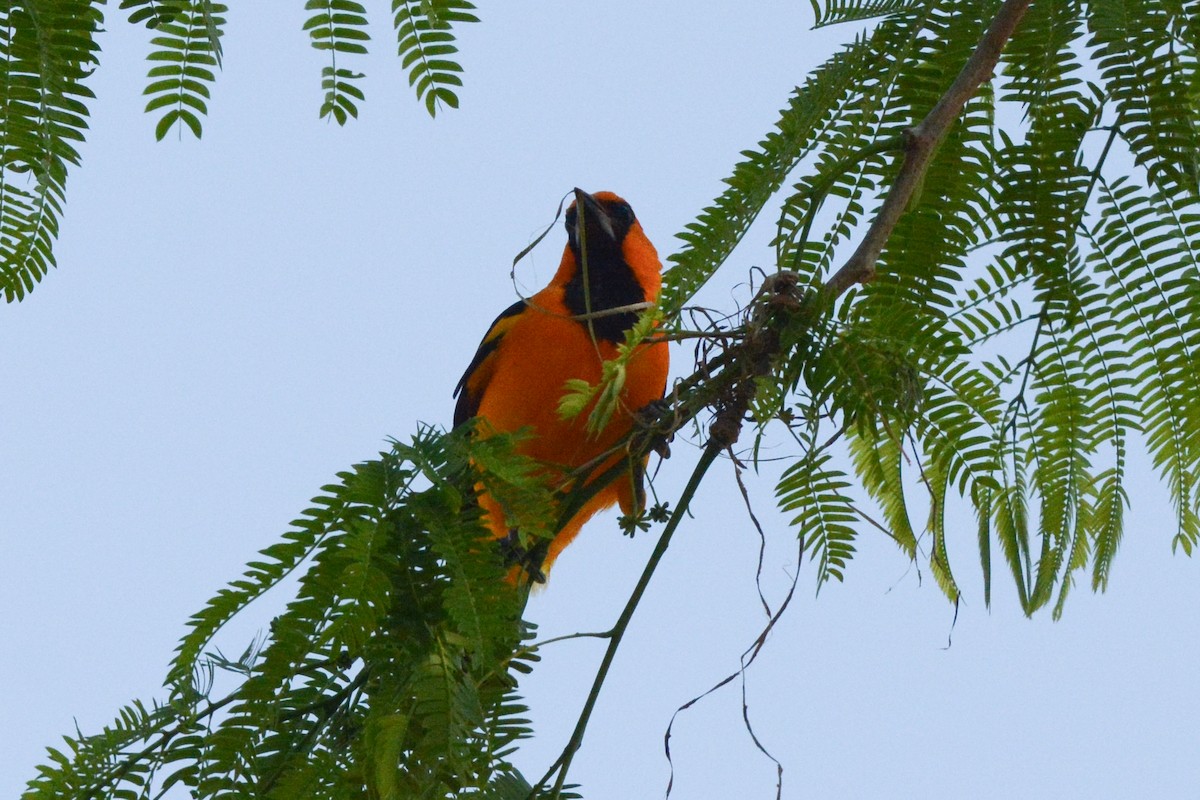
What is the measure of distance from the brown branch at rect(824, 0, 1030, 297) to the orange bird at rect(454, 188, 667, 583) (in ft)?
4.64

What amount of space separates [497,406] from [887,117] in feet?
6.66

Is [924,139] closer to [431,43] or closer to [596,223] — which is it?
[431,43]

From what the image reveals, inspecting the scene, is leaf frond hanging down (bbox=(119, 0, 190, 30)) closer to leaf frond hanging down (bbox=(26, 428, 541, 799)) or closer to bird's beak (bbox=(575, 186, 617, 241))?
leaf frond hanging down (bbox=(26, 428, 541, 799))

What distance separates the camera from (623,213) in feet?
15.1

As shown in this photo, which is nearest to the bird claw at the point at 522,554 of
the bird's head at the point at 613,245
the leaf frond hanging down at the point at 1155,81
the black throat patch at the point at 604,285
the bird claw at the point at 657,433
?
the bird claw at the point at 657,433

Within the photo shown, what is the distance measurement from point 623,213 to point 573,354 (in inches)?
38.3

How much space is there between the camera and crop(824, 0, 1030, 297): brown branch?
5.92 feet

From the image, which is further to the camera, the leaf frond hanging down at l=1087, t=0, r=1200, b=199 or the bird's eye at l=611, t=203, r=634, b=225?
the bird's eye at l=611, t=203, r=634, b=225

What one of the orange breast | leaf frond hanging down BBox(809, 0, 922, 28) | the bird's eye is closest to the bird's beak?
the bird's eye

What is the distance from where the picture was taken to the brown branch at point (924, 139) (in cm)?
180

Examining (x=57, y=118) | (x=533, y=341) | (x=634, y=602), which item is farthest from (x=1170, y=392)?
(x=533, y=341)

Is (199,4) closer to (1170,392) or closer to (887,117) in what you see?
(887,117)

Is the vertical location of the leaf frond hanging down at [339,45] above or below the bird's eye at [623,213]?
below

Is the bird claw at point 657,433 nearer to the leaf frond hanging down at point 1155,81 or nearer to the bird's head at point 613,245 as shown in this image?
the leaf frond hanging down at point 1155,81
